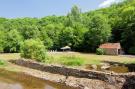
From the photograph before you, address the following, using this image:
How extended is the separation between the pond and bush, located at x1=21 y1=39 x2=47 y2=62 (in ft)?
29.1

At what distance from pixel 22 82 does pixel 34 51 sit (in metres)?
16.0

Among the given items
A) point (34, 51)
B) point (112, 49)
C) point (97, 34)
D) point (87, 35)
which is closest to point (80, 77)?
point (34, 51)

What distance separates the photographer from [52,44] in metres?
89.4

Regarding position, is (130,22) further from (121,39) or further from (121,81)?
(121,81)

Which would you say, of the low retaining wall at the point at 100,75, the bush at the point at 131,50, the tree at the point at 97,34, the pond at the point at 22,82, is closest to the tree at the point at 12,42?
the tree at the point at 97,34

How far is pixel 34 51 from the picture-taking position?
53.2 metres

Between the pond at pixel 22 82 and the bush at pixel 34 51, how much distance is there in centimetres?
886

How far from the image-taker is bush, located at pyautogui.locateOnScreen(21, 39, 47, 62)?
51594 millimetres

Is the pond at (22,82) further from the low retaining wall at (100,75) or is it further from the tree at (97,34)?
the tree at (97,34)

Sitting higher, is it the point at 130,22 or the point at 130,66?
the point at 130,22

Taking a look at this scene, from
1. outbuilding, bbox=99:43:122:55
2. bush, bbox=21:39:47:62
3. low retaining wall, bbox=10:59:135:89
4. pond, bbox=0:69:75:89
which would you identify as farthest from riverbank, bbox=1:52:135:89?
outbuilding, bbox=99:43:122:55

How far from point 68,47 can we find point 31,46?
29822 mm

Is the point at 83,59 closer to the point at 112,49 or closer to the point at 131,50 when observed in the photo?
the point at 112,49

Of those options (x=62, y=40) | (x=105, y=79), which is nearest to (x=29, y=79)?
(x=105, y=79)
